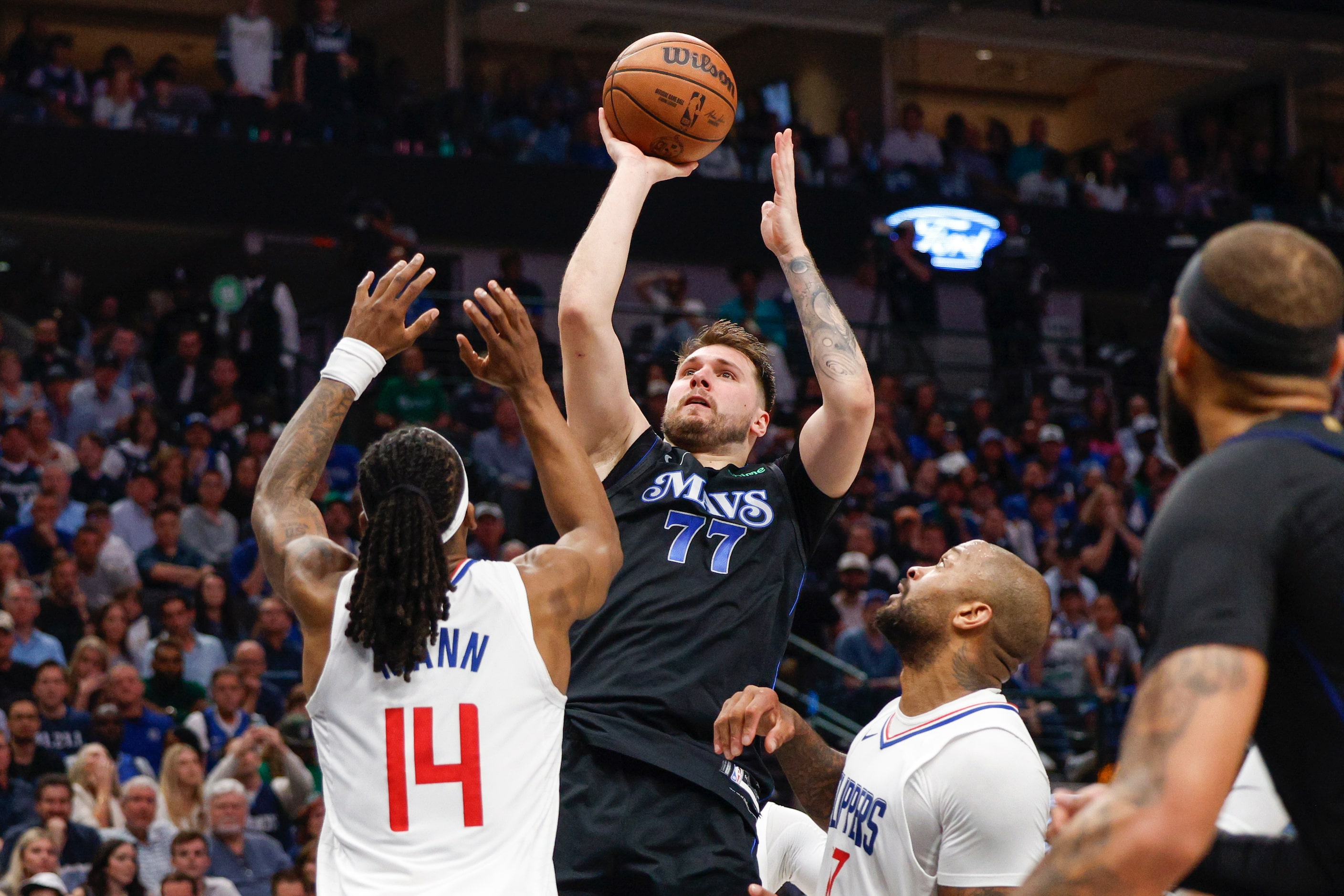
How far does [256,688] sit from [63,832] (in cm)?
175

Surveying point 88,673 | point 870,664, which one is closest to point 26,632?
point 88,673

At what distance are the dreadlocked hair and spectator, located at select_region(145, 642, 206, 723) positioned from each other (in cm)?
707

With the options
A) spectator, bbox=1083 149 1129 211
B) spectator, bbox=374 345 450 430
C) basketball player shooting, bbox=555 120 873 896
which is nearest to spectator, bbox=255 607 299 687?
spectator, bbox=374 345 450 430

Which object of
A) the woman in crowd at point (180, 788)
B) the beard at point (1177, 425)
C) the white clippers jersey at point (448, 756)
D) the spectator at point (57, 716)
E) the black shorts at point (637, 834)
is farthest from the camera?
the spectator at point (57, 716)

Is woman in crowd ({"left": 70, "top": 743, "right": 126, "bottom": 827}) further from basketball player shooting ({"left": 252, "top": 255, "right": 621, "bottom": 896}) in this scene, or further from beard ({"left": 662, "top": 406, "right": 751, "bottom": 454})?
basketball player shooting ({"left": 252, "top": 255, "right": 621, "bottom": 896})

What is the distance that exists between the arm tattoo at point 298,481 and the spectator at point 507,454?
29.3 ft

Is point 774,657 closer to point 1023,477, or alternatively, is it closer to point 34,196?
point 1023,477

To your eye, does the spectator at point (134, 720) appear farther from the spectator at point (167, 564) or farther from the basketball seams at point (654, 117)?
the basketball seams at point (654, 117)

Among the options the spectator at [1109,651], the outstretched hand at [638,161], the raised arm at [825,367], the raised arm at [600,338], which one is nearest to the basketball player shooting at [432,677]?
the raised arm at [600,338]

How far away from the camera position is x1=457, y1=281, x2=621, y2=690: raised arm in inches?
139

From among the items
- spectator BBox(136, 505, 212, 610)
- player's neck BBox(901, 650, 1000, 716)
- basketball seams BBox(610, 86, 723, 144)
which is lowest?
spectator BBox(136, 505, 212, 610)

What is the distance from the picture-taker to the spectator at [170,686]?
10.0 meters

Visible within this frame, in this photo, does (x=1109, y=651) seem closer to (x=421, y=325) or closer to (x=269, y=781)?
(x=269, y=781)

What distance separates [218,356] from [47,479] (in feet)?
10.9
